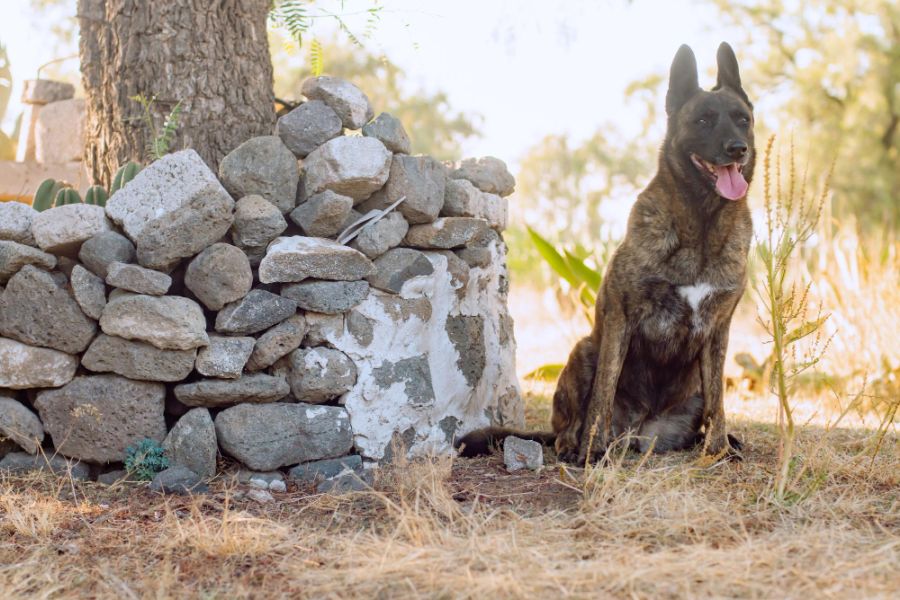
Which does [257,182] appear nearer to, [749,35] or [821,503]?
[821,503]

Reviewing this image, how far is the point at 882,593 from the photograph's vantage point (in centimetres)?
241

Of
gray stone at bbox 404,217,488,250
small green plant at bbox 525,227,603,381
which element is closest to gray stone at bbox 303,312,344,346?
gray stone at bbox 404,217,488,250

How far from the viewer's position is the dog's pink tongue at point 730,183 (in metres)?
3.94

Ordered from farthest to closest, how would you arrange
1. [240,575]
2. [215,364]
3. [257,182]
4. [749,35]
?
[749,35], [257,182], [215,364], [240,575]

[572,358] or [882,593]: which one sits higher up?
[572,358]

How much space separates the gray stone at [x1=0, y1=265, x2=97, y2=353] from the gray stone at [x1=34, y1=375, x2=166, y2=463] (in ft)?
0.64

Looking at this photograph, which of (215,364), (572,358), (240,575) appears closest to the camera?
(240,575)

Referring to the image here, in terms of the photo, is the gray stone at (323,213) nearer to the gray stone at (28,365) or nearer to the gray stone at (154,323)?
the gray stone at (154,323)

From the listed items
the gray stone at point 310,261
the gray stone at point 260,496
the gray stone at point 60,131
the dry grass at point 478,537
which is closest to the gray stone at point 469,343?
the gray stone at point 310,261

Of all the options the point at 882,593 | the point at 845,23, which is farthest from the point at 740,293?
the point at 845,23

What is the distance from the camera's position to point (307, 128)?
4102mm

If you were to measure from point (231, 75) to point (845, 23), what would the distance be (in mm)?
15332

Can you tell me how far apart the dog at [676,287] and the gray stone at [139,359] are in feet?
4.50

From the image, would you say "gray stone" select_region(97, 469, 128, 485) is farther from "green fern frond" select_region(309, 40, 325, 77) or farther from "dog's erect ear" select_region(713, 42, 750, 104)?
"dog's erect ear" select_region(713, 42, 750, 104)
